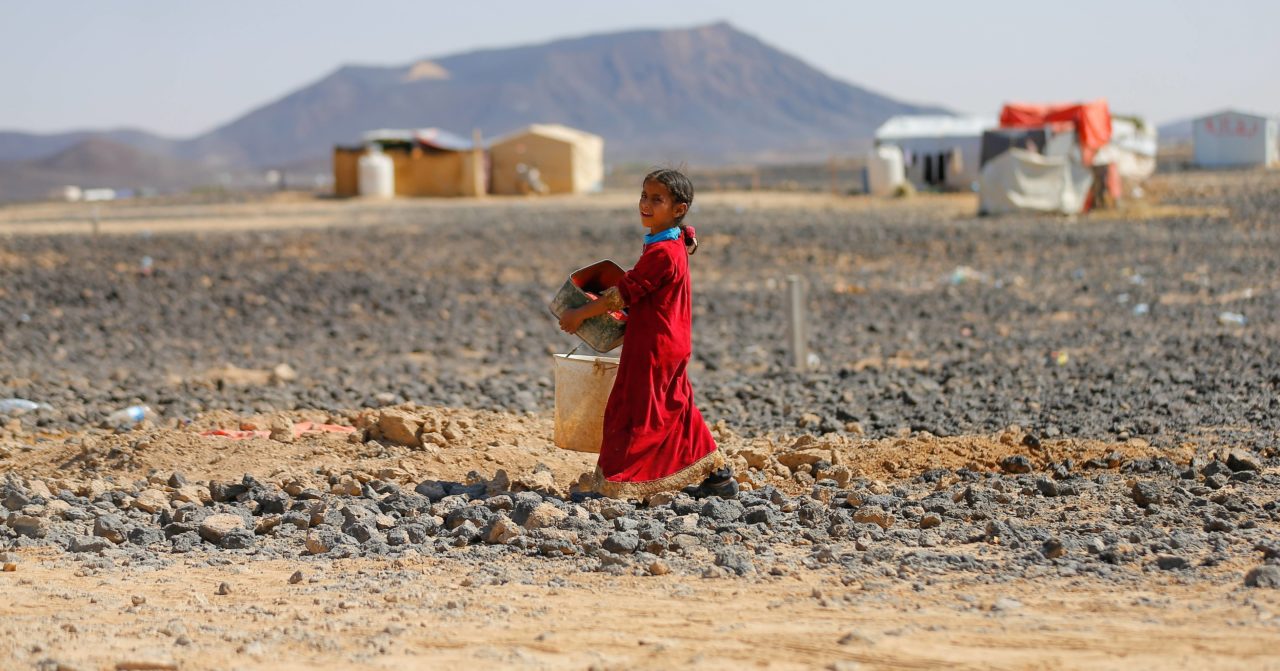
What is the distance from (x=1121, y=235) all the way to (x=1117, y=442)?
14446mm

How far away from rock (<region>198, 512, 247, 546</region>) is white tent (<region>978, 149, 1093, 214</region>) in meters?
21.2

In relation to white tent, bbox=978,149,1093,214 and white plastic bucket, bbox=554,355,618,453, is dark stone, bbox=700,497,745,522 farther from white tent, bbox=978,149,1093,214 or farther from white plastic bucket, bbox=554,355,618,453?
white tent, bbox=978,149,1093,214

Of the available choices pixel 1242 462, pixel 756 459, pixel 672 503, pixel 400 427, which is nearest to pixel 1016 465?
pixel 1242 462

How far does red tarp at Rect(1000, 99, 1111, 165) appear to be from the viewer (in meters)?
28.9

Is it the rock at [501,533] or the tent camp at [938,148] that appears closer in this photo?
the rock at [501,533]

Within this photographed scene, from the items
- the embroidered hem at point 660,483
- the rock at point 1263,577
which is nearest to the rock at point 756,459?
the embroidered hem at point 660,483

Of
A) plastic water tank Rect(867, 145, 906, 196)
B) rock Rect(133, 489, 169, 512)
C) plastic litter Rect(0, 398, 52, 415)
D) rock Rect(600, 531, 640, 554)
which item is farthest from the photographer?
plastic water tank Rect(867, 145, 906, 196)

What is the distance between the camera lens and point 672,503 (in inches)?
212

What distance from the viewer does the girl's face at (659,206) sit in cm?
516

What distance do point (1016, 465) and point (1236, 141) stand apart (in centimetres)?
5077

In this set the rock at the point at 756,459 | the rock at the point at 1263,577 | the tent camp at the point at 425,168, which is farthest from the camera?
the tent camp at the point at 425,168

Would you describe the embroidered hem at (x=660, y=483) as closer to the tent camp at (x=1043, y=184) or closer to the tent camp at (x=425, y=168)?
the tent camp at (x=1043, y=184)

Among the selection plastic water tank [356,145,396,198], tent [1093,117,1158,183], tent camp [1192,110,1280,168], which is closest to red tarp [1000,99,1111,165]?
tent [1093,117,1158,183]

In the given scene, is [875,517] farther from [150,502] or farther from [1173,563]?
[150,502]
